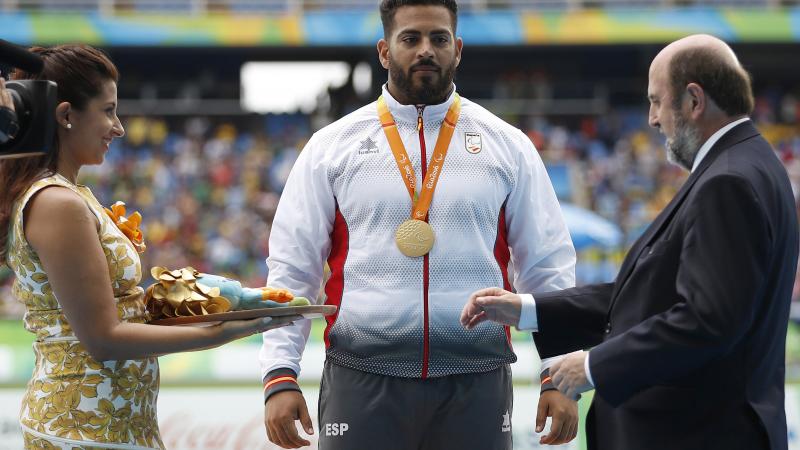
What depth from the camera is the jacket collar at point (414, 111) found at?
12.2ft

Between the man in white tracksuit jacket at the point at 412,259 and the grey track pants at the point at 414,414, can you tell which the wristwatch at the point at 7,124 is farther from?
the grey track pants at the point at 414,414

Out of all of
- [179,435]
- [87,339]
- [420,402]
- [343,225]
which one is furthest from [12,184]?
[179,435]

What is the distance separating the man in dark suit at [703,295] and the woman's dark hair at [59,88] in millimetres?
1492

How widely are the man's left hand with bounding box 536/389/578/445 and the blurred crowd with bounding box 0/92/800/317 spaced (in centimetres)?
1220

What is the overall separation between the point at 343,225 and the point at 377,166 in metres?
0.23

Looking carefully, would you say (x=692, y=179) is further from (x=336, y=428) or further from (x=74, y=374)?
(x=74, y=374)

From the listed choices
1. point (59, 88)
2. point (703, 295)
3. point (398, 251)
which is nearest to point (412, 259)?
point (398, 251)

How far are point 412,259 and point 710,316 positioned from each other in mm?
1107

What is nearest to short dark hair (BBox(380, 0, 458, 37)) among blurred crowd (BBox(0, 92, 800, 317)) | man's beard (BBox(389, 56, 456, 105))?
man's beard (BBox(389, 56, 456, 105))

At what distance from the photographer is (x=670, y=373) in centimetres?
279

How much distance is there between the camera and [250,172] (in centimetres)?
1961

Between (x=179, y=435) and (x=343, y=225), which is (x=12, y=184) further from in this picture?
(x=179, y=435)

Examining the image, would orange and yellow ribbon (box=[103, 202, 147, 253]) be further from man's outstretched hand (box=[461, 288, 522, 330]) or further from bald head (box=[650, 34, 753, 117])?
bald head (box=[650, 34, 753, 117])

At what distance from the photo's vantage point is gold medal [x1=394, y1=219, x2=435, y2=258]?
11.6ft
